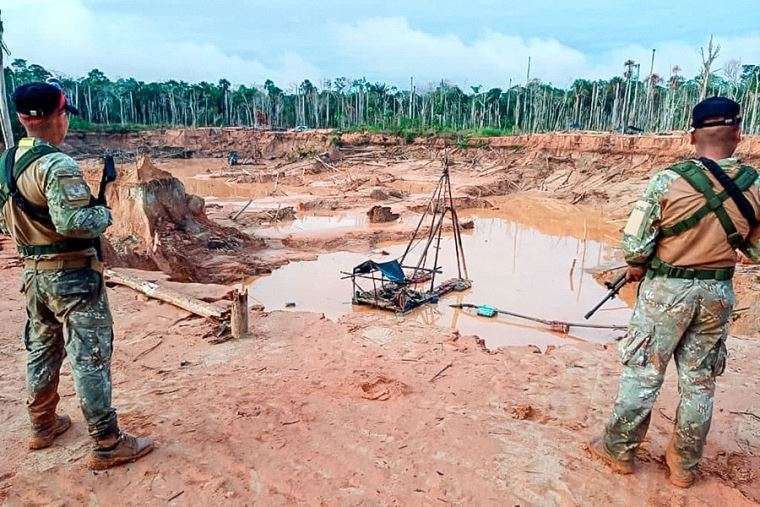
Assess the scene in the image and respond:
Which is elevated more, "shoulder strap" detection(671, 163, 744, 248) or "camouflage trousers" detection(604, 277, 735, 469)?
"shoulder strap" detection(671, 163, 744, 248)

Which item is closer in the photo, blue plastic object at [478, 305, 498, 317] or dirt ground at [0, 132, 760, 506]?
dirt ground at [0, 132, 760, 506]

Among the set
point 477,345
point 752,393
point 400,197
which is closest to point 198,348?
point 477,345

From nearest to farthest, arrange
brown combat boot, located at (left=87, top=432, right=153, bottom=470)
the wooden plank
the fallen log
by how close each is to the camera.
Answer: brown combat boot, located at (left=87, top=432, right=153, bottom=470)
the wooden plank
the fallen log

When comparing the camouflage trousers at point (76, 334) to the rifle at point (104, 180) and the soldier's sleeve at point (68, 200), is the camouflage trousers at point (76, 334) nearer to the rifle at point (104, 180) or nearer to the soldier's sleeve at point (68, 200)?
the rifle at point (104, 180)

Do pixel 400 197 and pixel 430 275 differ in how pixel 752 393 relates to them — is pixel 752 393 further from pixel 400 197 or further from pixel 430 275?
pixel 400 197

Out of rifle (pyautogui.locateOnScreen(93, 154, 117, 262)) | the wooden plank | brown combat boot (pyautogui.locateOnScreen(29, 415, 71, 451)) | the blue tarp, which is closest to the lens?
rifle (pyautogui.locateOnScreen(93, 154, 117, 262))

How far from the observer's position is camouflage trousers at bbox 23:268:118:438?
288 cm

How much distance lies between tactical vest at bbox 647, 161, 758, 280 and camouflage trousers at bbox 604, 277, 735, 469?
48 millimetres

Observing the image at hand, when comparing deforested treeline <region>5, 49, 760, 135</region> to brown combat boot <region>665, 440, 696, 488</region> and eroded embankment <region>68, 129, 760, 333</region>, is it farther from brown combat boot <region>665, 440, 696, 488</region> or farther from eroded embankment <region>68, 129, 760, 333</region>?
brown combat boot <region>665, 440, 696, 488</region>

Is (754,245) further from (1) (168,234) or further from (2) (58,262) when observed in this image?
(1) (168,234)

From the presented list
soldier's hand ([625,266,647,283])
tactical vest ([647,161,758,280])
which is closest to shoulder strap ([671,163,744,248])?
tactical vest ([647,161,758,280])

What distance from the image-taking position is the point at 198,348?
221 inches

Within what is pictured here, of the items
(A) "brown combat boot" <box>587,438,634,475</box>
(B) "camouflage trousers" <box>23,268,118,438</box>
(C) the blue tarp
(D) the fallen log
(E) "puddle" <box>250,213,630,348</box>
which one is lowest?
(E) "puddle" <box>250,213,630,348</box>

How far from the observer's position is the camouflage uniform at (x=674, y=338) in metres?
2.75
